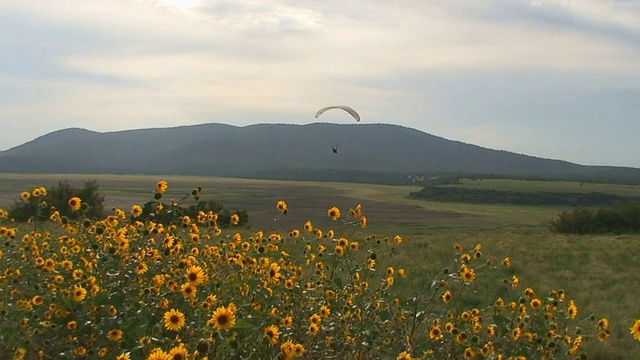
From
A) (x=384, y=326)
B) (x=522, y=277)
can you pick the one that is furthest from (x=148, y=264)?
(x=522, y=277)

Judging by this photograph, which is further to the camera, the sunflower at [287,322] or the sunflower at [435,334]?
the sunflower at [435,334]

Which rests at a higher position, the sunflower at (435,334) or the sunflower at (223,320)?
the sunflower at (223,320)

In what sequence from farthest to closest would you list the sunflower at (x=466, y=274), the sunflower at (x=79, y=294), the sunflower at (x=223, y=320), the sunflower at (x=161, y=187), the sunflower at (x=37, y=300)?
1. the sunflower at (x=466, y=274)
2. the sunflower at (x=161, y=187)
3. the sunflower at (x=37, y=300)
4. the sunflower at (x=79, y=294)
5. the sunflower at (x=223, y=320)

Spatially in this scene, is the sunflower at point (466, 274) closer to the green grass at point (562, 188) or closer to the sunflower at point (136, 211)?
the sunflower at point (136, 211)

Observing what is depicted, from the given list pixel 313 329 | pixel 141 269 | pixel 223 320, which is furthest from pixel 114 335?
pixel 313 329

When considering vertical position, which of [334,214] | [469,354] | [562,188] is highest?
[334,214]

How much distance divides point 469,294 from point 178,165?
16956cm

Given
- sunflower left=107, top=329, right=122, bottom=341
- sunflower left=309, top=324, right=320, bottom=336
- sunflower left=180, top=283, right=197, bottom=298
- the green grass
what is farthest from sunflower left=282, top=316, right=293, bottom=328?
the green grass

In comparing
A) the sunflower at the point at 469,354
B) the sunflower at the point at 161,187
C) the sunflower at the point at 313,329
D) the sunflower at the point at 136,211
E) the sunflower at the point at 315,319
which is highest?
the sunflower at the point at 161,187

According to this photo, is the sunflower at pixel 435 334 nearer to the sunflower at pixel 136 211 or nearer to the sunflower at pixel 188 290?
the sunflower at pixel 188 290

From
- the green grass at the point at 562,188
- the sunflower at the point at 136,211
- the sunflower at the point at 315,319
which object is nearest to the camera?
the sunflower at the point at 315,319

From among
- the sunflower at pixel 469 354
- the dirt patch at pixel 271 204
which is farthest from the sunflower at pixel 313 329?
the dirt patch at pixel 271 204

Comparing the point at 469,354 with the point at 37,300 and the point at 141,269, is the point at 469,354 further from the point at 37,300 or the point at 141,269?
the point at 37,300

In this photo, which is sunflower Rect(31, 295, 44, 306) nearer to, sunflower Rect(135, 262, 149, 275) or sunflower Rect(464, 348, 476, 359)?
sunflower Rect(135, 262, 149, 275)
